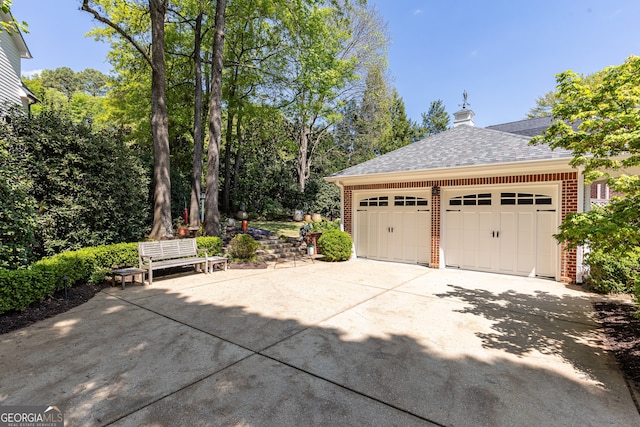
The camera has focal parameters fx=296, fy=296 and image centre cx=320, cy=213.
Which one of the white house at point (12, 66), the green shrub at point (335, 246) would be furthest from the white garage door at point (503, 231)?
the white house at point (12, 66)

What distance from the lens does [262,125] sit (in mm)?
20750

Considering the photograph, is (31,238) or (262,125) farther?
(262,125)

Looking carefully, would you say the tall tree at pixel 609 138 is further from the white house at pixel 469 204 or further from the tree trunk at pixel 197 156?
the tree trunk at pixel 197 156

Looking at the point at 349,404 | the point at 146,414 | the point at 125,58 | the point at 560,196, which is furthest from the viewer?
the point at 125,58

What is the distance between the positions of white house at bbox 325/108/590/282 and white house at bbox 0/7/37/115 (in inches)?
507

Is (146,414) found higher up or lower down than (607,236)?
lower down

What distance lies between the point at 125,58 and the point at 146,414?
17084mm

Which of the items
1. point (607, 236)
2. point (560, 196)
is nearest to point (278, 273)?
point (607, 236)

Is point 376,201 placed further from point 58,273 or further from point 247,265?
point 58,273

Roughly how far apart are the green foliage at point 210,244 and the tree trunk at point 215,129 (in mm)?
757

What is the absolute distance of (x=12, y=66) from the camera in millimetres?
11922

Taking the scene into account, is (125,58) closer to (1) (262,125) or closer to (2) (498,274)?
(1) (262,125)

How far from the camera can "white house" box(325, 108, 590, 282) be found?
7348 millimetres

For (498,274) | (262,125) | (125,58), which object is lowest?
(498,274)
